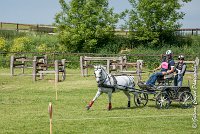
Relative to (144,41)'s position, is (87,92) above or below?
below

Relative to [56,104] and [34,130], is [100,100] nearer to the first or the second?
[56,104]

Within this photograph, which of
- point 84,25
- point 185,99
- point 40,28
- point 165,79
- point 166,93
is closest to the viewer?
point 166,93

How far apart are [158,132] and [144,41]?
34.9m

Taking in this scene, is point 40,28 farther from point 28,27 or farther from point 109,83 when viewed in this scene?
point 109,83

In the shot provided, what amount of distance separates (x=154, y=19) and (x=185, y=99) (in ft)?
95.0

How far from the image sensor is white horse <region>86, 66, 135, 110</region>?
16.3 m

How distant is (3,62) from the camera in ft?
125

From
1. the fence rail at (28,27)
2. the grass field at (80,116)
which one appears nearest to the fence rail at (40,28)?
the fence rail at (28,27)

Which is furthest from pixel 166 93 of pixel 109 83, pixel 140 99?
pixel 109 83

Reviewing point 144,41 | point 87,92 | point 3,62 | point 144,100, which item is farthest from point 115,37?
point 144,100

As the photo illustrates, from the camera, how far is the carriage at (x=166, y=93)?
1678cm

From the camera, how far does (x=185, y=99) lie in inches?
670

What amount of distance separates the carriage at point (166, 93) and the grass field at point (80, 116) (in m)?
0.32

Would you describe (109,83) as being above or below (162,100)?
above
